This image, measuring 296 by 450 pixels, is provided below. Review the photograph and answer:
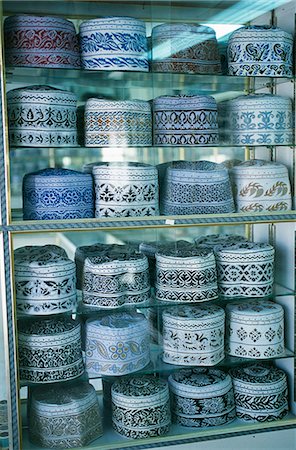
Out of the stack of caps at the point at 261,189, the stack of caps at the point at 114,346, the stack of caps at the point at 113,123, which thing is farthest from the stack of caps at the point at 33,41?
the stack of caps at the point at 114,346

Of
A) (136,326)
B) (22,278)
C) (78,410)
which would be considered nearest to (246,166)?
(136,326)

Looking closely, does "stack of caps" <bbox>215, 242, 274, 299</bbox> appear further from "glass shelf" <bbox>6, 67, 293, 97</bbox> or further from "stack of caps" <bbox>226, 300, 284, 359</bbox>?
"glass shelf" <bbox>6, 67, 293, 97</bbox>

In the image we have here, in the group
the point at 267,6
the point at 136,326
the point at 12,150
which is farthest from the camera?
the point at 267,6

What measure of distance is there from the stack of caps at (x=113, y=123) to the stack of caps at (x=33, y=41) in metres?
0.16

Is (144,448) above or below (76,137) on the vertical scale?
below

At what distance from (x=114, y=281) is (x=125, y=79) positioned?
1.92ft

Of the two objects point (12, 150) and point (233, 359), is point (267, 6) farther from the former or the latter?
point (233, 359)

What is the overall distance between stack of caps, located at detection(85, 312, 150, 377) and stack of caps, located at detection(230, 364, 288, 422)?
0.34 meters

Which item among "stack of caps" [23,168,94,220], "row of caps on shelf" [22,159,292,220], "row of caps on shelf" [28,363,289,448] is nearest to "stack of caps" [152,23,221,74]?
"row of caps on shelf" [22,159,292,220]

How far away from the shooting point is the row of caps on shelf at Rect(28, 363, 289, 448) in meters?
1.88

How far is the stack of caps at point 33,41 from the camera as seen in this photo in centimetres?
180

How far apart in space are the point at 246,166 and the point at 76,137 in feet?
1.74

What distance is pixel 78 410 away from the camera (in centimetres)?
189

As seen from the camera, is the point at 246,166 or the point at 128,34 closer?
the point at 128,34
